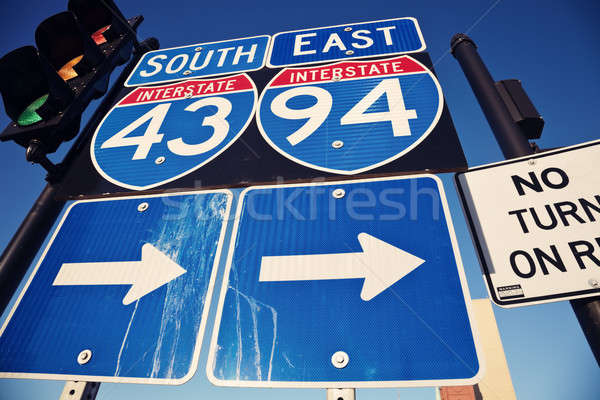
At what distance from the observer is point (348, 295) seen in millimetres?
832

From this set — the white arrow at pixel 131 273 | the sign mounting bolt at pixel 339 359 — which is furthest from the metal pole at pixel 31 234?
the sign mounting bolt at pixel 339 359

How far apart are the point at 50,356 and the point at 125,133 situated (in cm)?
113

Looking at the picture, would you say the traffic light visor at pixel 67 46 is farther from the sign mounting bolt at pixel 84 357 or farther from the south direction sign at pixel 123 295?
the sign mounting bolt at pixel 84 357

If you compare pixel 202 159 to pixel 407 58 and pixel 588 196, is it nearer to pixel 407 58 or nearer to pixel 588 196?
pixel 407 58

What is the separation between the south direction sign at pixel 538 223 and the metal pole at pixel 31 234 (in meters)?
1.76

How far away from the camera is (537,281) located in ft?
2.72

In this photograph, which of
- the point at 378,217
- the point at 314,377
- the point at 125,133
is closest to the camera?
the point at 314,377

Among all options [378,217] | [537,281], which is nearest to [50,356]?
[378,217]

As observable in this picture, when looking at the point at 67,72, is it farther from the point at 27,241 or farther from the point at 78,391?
the point at 78,391

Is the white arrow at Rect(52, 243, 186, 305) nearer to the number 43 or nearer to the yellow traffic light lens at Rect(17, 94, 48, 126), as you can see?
the number 43

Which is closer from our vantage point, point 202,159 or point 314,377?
point 314,377

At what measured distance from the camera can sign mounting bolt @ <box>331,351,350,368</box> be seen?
0.73m

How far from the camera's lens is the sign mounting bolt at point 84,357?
837 millimetres

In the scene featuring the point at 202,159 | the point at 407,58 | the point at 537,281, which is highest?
the point at 407,58
